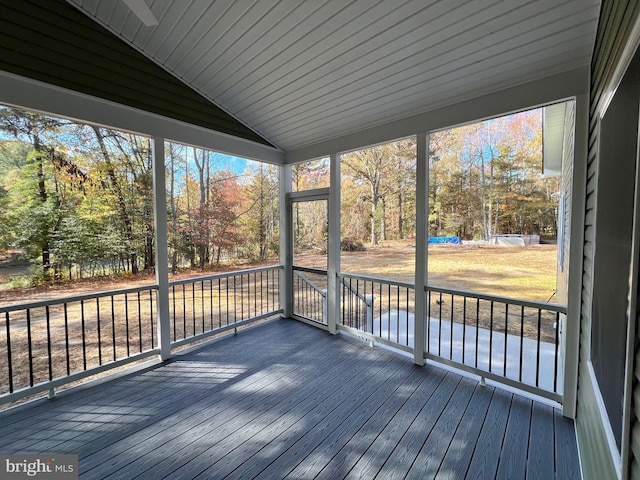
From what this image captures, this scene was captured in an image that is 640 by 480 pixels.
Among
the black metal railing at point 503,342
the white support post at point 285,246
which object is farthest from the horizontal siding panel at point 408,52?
the black metal railing at point 503,342

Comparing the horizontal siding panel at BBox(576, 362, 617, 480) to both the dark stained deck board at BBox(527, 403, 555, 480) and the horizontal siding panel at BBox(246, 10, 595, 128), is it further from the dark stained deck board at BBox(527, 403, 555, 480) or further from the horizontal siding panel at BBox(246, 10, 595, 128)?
the horizontal siding panel at BBox(246, 10, 595, 128)

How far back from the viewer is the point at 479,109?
2.51m

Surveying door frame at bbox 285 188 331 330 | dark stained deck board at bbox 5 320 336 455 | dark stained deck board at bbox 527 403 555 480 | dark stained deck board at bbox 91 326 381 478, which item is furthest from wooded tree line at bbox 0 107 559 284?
A: dark stained deck board at bbox 5 320 336 455

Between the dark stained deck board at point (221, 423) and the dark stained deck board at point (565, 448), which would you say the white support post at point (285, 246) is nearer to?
the dark stained deck board at point (221, 423)

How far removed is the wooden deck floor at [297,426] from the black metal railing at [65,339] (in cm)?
44

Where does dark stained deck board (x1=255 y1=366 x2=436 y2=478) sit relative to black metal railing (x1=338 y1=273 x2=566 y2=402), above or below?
below

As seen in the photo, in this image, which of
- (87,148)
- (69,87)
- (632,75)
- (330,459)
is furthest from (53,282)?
(632,75)

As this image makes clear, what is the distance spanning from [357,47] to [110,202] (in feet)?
14.6

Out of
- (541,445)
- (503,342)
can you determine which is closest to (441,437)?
(541,445)

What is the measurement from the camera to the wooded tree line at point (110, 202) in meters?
3.50

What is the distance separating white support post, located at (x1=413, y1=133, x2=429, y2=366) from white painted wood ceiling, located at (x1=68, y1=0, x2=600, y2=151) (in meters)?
0.45

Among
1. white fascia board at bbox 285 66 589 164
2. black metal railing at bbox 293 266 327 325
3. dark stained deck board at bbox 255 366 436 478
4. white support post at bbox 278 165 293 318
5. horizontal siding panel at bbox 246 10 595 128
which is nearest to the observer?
dark stained deck board at bbox 255 366 436 478

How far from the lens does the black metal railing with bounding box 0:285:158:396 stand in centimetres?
249

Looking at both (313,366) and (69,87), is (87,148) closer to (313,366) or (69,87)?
(69,87)
